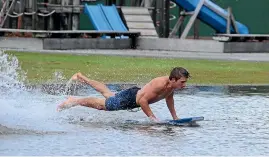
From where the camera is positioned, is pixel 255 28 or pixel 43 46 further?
pixel 255 28

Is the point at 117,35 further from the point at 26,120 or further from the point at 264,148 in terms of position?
the point at 264,148

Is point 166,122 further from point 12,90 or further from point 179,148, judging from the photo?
point 12,90

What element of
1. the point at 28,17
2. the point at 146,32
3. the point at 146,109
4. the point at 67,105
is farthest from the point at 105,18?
the point at 146,109

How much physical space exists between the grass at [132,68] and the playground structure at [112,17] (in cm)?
470

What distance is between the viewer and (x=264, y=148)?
39.1 ft

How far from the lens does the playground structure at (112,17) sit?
34.0 meters

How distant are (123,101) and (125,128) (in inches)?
34.9

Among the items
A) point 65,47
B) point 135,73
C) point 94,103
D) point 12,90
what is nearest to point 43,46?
point 65,47

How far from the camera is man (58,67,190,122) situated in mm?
13914

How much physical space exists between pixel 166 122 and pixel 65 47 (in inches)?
713

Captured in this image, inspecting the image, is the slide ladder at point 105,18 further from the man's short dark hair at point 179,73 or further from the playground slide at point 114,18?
the man's short dark hair at point 179,73

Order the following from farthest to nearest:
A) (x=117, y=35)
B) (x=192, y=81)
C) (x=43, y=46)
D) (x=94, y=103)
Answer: (x=117, y=35), (x=43, y=46), (x=192, y=81), (x=94, y=103)

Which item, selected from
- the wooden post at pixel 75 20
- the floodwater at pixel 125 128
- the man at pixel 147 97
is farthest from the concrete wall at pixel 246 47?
the man at pixel 147 97

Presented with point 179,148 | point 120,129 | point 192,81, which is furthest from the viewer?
point 192,81
